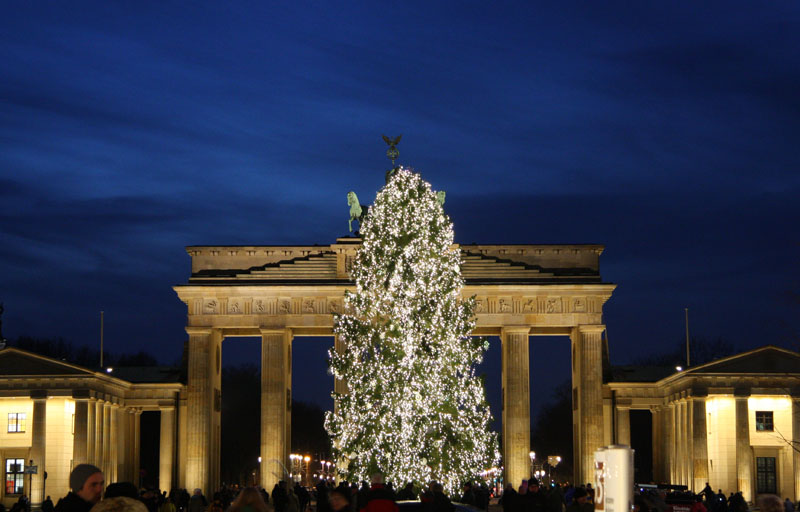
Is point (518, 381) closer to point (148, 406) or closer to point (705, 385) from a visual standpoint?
point (705, 385)

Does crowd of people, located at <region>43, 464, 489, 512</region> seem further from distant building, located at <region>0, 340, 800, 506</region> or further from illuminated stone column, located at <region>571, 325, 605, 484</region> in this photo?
illuminated stone column, located at <region>571, 325, 605, 484</region>

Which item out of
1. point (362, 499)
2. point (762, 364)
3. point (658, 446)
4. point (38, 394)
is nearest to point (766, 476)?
point (762, 364)

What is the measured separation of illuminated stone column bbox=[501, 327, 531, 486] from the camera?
243 feet

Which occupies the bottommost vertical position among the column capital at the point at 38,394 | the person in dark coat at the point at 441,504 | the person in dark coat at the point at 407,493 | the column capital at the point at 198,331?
the person in dark coat at the point at 407,493

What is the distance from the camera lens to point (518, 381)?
75.3m

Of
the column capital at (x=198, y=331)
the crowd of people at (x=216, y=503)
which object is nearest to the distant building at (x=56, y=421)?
the column capital at (x=198, y=331)

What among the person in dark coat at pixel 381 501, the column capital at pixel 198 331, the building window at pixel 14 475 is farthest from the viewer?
the column capital at pixel 198 331

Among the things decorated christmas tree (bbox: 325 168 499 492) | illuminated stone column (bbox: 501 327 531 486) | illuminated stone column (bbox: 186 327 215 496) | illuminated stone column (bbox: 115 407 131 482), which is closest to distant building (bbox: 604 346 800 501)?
illuminated stone column (bbox: 501 327 531 486)

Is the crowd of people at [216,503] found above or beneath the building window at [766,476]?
above

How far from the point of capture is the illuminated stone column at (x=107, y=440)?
74125mm

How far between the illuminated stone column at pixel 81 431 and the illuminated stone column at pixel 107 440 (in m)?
3.87

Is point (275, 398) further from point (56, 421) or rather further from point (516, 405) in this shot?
point (516, 405)

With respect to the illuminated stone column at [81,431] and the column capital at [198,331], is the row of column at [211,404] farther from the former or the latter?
the illuminated stone column at [81,431]

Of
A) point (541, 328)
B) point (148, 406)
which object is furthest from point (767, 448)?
point (148, 406)
